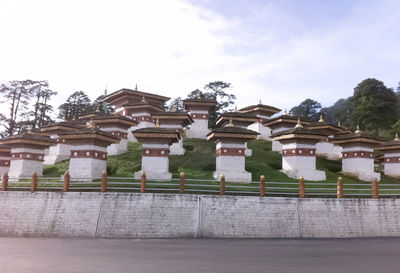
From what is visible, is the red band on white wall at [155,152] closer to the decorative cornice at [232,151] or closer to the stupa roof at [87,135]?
the stupa roof at [87,135]

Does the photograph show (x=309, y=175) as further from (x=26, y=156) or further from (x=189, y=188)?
(x=26, y=156)

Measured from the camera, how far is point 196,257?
10039mm

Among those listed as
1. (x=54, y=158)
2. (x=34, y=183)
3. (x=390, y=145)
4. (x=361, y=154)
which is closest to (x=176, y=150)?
(x=54, y=158)

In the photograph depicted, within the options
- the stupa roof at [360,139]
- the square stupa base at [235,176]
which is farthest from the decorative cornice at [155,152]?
the stupa roof at [360,139]

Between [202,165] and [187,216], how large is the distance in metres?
8.69

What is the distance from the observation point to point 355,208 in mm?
17125

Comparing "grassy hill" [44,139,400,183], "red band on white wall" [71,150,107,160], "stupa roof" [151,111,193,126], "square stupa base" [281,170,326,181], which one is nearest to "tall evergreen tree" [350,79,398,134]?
"grassy hill" [44,139,400,183]

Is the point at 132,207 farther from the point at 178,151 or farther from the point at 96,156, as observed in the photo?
the point at 178,151

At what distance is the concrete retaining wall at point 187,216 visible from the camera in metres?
15.7

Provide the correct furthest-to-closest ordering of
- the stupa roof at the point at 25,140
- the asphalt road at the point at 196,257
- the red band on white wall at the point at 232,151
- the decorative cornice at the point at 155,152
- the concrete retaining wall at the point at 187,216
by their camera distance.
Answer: the stupa roof at the point at 25,140 < the red band on white wall at the point at 232,151 < the decorative cornice at the point at 155,152 < the concrete retaining wall at the point at 187,216 < the asphalt road at the point at 196,257

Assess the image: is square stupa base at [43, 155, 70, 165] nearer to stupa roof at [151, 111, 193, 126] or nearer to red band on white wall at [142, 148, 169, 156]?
stupa roof at [151, 111, 193, 126]

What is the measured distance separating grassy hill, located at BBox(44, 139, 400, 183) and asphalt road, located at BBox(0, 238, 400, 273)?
9.50 metres

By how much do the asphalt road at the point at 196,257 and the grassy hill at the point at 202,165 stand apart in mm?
9501

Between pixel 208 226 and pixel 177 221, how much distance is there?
68.5 inches
